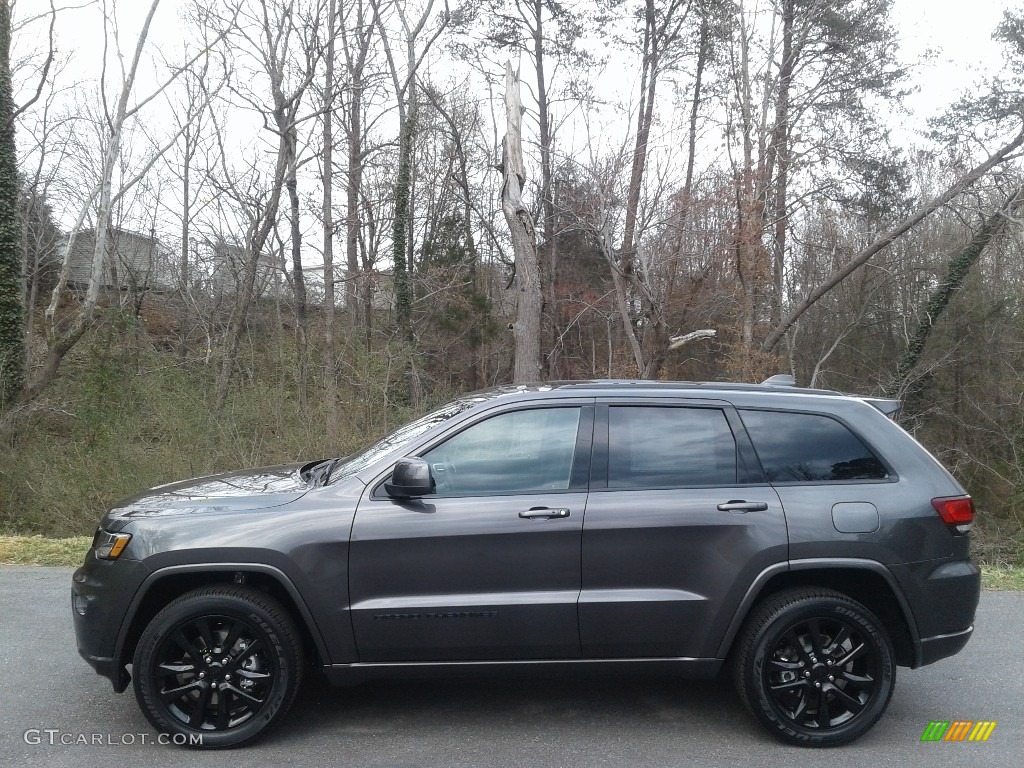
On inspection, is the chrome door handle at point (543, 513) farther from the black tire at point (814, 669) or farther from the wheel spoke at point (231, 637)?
the wheel spoke at point (231, 637)

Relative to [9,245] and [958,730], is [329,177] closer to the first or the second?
[9,245]

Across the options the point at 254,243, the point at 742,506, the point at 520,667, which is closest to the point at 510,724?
the point at 520,667

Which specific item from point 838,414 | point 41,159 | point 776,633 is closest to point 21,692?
point 776,633

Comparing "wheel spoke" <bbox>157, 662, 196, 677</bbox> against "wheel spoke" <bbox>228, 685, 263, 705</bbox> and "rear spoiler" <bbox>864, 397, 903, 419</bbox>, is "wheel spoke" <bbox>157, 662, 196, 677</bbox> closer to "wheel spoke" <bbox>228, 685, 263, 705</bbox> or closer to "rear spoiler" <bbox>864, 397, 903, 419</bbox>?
"wheel spoke" <bbox>228, 685, 263, 705</bbox>

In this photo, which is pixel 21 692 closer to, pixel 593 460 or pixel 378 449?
pixel 378 449

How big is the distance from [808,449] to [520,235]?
10984mm

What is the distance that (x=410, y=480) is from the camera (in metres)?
3.87

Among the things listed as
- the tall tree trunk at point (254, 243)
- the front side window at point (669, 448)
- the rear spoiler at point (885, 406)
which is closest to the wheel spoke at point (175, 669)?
the front side window at point (669, 448)

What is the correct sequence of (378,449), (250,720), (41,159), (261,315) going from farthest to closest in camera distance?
1. (41,159)
2. (261,315)
3. (378,449)
4. (250,720)

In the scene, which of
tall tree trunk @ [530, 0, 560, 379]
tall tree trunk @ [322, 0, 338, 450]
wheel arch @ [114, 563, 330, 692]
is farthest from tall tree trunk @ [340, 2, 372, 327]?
wheel arch @ [114, 563, 330, 692]

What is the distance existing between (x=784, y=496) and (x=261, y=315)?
709 inches

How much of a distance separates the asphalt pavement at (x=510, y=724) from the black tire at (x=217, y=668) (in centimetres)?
12

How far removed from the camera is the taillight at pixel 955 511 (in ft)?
13.5

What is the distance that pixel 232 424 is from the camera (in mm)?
12945
